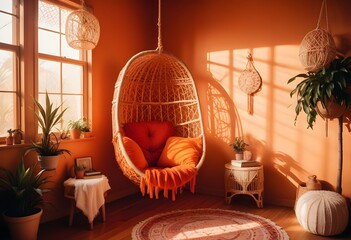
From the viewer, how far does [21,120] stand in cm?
305

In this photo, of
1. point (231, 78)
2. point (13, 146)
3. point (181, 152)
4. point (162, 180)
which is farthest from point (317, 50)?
point (13, 146)

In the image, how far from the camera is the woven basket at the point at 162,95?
4016 millimetres

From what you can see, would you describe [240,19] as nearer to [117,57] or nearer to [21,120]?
[117,57]

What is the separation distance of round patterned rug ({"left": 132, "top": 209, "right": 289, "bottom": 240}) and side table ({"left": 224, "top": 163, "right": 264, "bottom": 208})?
1.01 feet

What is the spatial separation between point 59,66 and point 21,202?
1.55 m

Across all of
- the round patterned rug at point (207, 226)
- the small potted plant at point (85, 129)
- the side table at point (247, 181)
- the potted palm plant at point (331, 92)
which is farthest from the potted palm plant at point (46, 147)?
the potted palm plant at point (331, 92)

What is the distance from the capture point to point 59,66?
348cm

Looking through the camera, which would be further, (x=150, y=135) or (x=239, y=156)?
(x=150, y=135)

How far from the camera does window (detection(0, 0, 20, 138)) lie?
9.60 ft

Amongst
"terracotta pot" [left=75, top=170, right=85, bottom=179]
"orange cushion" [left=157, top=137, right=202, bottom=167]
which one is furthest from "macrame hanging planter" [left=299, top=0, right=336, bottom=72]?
"terracotta pot" [left=75, top=170, right=85, bottom=179]

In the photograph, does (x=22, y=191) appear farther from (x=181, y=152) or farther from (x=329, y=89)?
(x=329, y=89)

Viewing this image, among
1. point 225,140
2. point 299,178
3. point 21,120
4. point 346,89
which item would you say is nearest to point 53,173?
point 21,120

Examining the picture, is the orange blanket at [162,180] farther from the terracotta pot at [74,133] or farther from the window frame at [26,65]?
the window frame at [26,65]

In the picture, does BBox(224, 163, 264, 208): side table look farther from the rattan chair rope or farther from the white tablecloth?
the white tablecloth
